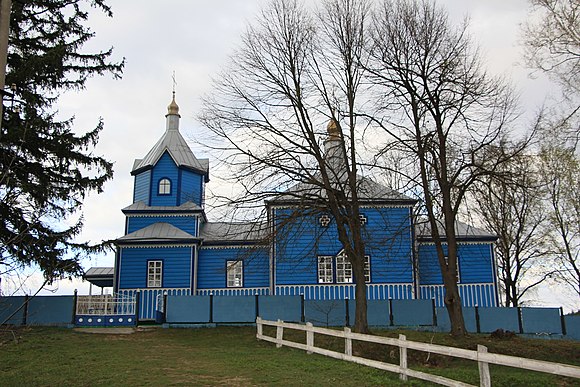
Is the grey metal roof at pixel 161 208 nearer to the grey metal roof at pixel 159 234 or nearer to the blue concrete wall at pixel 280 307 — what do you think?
Answer: the grey metal roof at pixel 159 234

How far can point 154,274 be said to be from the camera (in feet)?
90.8

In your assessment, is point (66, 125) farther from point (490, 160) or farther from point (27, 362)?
point (490, 160)

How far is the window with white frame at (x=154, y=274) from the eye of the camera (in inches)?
1081

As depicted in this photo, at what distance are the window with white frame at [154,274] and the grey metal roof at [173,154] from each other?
525 centimetres

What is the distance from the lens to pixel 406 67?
19922mm

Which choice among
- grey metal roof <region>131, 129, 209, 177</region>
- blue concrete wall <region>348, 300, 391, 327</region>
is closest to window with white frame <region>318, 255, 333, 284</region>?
blue concrete wall <region>348, 300, 391, 327</region>

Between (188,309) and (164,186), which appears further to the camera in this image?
(164,186)

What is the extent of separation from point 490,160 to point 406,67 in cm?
412

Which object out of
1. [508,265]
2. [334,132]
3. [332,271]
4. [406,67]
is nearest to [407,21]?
[406,67]

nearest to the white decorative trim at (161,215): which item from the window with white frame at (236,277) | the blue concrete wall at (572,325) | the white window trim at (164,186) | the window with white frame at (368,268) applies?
the white window trim at (164,186)

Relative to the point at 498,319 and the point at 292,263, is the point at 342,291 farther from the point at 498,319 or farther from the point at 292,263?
the point at 498,319

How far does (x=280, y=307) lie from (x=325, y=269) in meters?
3.56

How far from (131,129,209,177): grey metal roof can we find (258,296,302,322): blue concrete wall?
9212 mm

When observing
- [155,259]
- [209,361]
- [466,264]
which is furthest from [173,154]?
[209,361]
